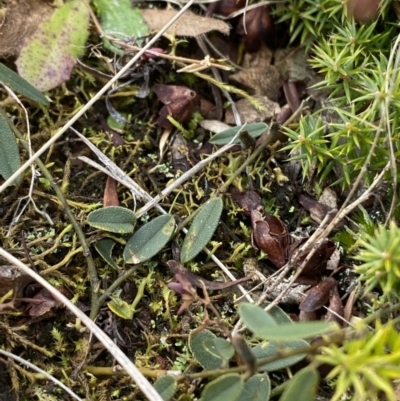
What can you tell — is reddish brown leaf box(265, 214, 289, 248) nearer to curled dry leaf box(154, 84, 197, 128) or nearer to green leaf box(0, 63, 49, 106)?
curled dry leaf box(154, 84, 197, 128)

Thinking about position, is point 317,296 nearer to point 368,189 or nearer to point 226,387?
point 368,189

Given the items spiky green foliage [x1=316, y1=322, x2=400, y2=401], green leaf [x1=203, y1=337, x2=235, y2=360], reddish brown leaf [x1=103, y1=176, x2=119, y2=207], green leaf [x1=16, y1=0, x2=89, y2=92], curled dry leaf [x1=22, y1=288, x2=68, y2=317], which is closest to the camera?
spiky green foliage [x1=316, y1=322, x2=400, y2=401]

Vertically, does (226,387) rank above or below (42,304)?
below

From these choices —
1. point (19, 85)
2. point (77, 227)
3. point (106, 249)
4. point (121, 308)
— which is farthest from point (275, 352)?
point (19, 85)

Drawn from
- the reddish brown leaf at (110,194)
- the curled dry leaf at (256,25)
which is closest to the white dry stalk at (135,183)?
the reddish brown leaf at (110,194)

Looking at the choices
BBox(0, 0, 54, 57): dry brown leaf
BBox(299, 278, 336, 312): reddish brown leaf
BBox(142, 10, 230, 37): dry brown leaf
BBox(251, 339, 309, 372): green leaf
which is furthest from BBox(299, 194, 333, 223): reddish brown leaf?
BBox(0, 0, 54, 57): dry brown leaf

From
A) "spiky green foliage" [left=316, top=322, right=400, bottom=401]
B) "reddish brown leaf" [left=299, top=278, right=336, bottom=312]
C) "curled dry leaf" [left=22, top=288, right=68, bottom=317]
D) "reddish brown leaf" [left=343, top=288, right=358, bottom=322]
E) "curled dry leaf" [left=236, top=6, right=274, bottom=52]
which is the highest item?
"curled dry leaf" [left=236, top=6, right=274, bottom=52]

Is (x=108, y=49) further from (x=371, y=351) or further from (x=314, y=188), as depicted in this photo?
(x=371, y=351)
